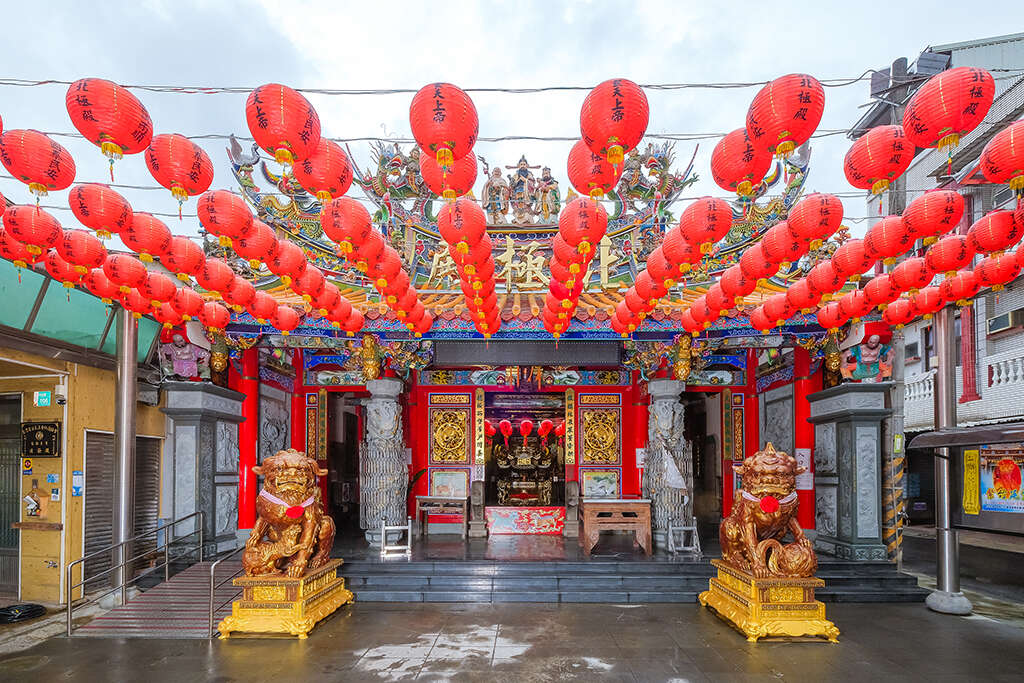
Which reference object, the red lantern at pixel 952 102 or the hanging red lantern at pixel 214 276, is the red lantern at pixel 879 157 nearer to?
the red lantern at pixel 952 102

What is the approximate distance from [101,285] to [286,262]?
88.2 inches

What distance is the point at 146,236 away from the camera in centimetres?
544

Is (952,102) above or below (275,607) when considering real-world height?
above

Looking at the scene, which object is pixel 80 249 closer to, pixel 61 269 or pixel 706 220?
pixel 61 269

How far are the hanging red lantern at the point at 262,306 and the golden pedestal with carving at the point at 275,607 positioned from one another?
9.53ft

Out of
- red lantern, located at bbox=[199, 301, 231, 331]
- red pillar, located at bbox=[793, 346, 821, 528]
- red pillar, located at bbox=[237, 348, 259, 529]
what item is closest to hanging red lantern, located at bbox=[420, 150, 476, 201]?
red lantern, located at bbox=[199, 301, 231, 331]

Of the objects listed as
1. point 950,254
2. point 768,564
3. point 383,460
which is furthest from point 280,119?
point 383,460

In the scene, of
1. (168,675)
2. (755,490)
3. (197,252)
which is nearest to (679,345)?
(755,490)

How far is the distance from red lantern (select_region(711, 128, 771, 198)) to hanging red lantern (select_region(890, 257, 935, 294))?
8.52ft

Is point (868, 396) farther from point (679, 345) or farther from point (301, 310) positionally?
point (301, 310)

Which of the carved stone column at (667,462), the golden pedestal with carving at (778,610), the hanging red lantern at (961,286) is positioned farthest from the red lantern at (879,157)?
the carved stone column at (667,462)

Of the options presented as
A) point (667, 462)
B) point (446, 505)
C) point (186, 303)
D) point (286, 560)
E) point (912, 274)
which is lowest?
point (446, 505)

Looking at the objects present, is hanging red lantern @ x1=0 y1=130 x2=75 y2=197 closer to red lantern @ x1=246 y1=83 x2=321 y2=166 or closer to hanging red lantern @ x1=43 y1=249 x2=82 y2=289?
red lantern @ x1=246 y1=83 x2=321 y2=166

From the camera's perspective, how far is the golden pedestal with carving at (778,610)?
642 cm
